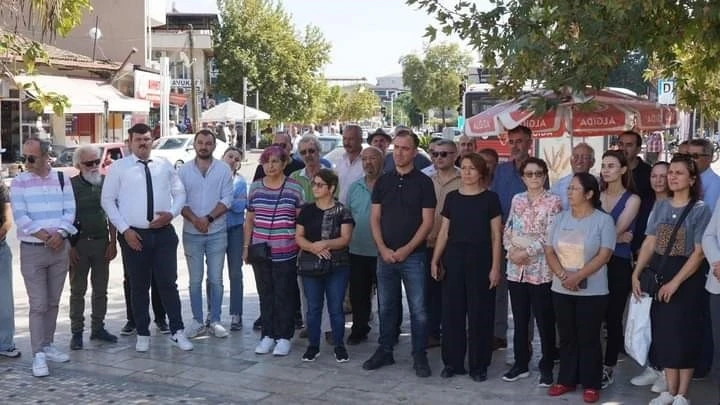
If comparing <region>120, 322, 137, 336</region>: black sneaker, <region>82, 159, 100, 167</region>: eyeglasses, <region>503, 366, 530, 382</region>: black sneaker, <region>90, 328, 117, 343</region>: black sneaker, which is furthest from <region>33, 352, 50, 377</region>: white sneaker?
<region>503, 366, 530, 382</region>: black sneaker

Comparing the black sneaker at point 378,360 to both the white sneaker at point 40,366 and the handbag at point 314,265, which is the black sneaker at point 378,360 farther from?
the white sneaker at point 40,366

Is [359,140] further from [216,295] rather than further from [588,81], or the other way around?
[588,81]

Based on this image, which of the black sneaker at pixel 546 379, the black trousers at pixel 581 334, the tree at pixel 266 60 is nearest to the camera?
the black trousers at pixel 581 334

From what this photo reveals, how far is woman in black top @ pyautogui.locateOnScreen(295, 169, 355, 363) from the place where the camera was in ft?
23.2

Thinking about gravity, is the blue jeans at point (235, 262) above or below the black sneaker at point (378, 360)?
above

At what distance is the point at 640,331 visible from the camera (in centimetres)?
598

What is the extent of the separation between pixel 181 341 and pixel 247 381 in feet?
3.88

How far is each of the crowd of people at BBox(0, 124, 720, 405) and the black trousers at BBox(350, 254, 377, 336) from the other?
1cm

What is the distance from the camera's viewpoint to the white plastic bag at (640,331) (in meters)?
5.95

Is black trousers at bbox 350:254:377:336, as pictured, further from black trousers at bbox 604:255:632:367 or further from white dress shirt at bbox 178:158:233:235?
black trousers at bbox 604:255:632:367

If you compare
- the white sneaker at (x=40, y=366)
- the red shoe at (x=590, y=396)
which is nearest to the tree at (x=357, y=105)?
the white sneaker at (x=40, y=366)

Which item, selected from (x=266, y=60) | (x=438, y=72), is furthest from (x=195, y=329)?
(x=438, y=72)

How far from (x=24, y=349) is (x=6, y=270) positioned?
2.73ft

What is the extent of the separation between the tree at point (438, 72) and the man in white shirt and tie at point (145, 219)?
47.4 metres
